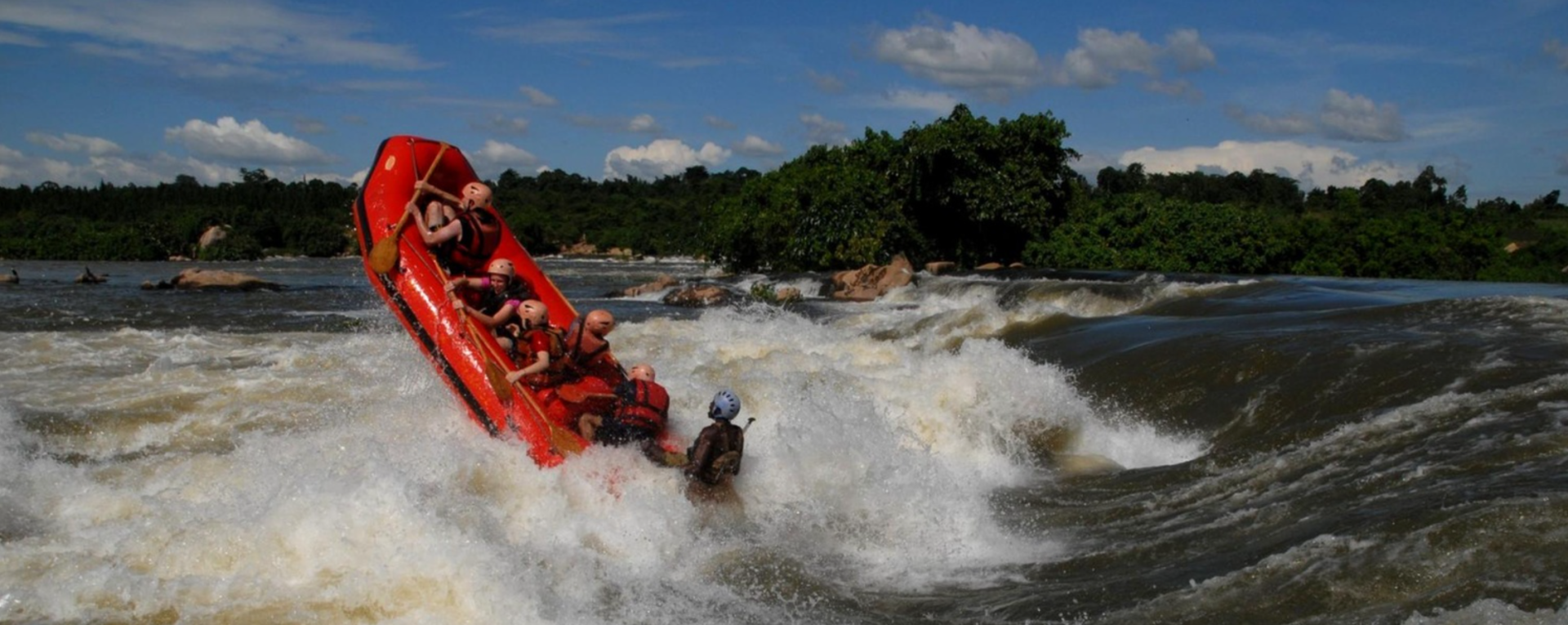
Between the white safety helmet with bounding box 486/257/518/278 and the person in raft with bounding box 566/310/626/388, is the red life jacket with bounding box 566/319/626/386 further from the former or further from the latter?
the white safety helmet with bounding box 486/257/518/278

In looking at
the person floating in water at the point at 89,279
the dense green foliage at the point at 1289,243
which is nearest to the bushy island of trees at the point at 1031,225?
the dense green foliage at the point at 1289,243

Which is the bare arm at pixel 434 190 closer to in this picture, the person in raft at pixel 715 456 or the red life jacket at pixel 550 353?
the red life jacket at pixel 550 353

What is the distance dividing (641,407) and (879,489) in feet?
5.48

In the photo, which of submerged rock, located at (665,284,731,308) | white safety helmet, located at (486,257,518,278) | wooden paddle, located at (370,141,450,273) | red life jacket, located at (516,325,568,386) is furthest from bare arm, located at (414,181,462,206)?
submerged rock, located at (665,284,731,308)

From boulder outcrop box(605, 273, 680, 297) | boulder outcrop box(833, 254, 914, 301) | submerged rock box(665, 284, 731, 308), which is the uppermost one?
boulder outcrop box(833, 254, 914, 301)

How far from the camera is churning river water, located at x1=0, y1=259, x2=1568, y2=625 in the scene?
5.48 meters

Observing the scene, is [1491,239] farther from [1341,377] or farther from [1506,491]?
[1506,491]

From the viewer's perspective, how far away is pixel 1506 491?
234 inches

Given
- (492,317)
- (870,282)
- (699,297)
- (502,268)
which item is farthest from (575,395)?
(870,282)

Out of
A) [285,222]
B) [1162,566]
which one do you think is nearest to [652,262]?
[285,222]

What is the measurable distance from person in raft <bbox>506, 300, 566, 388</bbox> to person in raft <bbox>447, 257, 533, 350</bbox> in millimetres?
103

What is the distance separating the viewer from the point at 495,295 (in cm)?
901

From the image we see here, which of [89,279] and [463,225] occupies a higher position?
[463,225]

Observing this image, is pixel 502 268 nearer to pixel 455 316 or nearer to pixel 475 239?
pixel 455 316
